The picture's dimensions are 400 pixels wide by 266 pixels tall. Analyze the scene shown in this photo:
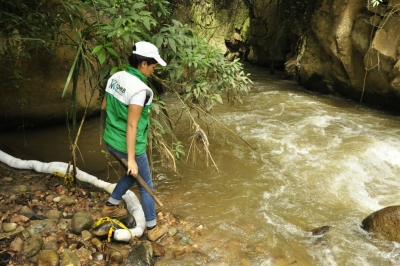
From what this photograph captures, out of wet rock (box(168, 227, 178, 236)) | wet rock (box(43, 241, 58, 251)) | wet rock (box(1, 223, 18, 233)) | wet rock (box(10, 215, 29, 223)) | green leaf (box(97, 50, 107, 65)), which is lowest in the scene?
wet rock (box(168, 227, 178, 236))

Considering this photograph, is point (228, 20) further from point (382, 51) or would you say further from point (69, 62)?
point (69, 62)

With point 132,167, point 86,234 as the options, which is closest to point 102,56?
point 132,167

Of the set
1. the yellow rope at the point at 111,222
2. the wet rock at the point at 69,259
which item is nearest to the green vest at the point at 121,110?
the yellow rope at the point at 111,222

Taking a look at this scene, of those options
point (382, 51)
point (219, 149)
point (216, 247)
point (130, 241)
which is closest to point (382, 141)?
point (382, 51)

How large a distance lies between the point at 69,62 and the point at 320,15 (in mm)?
7290

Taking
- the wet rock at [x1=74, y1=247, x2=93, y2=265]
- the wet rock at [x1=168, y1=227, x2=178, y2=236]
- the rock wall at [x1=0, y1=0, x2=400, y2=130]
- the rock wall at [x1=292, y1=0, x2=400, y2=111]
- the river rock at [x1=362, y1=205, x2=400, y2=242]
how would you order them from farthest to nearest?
the rock wall at [x1=292, y1=0, x2=400, y2=111], the rock wall at [x1=0, y1=0, x2=400, y2=130], the river rock at [x1=362, y1=205, x2=400, y2=242], the wet rock at [x1=168, y1=227, x2=178, y2=236], the wet rock at [x1=74, y1=247, x2=93, y2=265]

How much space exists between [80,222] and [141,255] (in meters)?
0.65

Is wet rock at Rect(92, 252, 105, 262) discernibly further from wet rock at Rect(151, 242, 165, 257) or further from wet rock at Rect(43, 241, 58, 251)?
wet rock at Rect(151, 242, 165, 257)

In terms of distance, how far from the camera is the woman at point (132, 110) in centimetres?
229

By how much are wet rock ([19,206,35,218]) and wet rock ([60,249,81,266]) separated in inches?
24.8

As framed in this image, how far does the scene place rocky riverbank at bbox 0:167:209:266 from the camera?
2.46 metres

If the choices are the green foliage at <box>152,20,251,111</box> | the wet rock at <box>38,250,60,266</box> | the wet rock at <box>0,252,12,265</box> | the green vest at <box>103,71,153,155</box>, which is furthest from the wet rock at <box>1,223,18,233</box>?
the green foliage at <box>152,20,251,111</box>

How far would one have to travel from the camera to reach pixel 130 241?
9.05 ft

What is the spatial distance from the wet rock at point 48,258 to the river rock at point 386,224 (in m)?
3.15
